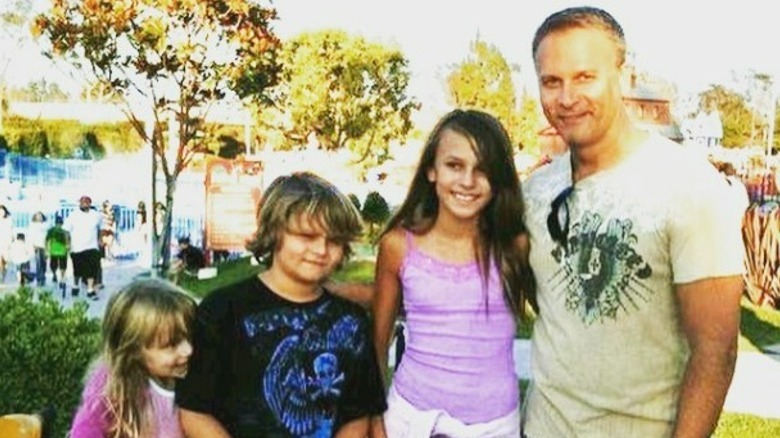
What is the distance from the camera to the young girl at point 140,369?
2.85 meters

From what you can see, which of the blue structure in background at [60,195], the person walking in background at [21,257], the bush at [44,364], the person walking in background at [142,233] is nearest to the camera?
the bush at [44,364]

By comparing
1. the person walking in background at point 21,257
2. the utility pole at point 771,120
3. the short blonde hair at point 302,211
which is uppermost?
the utility pole at point 771,120

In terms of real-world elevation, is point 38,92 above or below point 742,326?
above

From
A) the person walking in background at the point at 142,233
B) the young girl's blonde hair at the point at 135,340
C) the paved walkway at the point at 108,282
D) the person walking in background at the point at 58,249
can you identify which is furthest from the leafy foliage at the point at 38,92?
the young girl's blonde hair at the point at 135,340

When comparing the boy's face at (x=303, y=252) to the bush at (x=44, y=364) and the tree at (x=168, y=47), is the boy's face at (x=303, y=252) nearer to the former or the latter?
the bush at (x=44, y=364)

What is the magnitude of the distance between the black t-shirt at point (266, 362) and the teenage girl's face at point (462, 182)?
41cm

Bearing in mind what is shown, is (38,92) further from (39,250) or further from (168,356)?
(168,356)

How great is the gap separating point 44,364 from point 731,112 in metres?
54.5

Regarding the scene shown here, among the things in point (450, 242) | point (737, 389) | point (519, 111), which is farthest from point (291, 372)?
point (519, 111)

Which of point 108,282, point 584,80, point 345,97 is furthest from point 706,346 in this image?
point 345,97

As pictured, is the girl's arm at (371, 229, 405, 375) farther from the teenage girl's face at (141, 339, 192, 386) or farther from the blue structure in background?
the blue structure in background

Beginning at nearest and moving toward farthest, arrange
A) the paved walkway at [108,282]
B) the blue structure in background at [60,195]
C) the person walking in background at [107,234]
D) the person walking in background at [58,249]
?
1. the paved walkway at [108,282]
2. the person walking in background at [58,249]
3. the person walking in background at [107,234]
4. the blue structure in background at [60,195]

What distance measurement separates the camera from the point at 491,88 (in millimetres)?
35406

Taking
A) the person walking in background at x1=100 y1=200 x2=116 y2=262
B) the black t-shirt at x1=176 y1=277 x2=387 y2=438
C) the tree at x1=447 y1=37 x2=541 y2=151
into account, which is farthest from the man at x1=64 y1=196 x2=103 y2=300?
the tree at x1=447 y1=37 x2=541 y2=151
